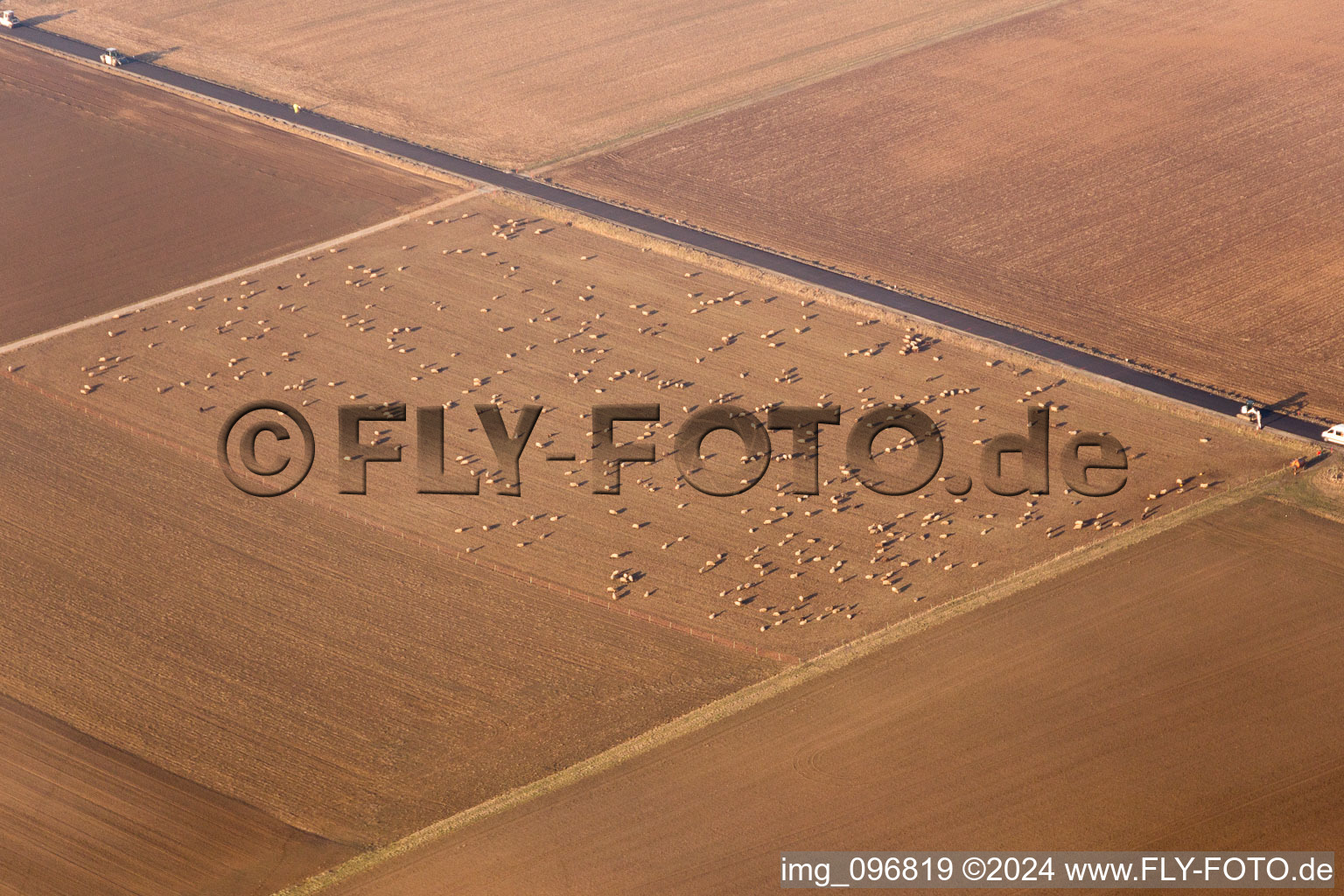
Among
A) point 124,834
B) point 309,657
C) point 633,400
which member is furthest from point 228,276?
point 124,834

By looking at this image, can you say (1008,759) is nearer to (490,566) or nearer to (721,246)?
(490,566)

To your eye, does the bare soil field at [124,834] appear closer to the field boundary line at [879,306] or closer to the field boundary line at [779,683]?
the field boundary line at [779,683]

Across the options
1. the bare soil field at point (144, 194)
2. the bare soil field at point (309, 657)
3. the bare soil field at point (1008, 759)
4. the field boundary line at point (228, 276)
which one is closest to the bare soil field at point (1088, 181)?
the field boundary line at point (228, 276)

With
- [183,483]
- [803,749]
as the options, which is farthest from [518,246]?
[803,749]

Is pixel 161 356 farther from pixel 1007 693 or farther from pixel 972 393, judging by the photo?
pixel 1007 693

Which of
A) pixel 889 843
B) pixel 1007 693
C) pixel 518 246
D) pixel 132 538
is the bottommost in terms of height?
pixel 889 843
